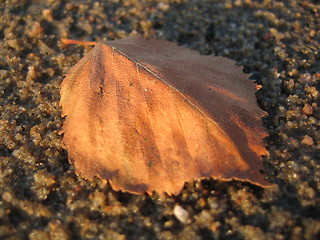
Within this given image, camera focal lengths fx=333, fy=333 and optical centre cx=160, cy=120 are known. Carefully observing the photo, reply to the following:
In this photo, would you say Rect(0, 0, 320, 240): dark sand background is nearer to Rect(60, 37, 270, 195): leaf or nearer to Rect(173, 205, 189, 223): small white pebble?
Rect(173, 205, 189, 223): small white pebble

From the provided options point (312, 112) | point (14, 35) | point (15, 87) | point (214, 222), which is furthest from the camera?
point (14, 35)

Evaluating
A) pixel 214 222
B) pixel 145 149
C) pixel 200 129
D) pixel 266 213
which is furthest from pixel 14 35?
pixel 266 213

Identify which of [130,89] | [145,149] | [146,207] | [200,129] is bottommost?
[146,207]

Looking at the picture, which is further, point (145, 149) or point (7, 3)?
point (7, 3)

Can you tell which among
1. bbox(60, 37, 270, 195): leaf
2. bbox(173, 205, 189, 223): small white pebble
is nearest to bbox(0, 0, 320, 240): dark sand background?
bbox(173, 205, 189, 223): small white pebble

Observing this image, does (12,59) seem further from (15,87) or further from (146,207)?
(146,207)

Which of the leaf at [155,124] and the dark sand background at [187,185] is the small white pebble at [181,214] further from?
the leaf at [155,124]

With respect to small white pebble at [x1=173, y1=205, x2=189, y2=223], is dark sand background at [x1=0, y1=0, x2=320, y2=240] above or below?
above
